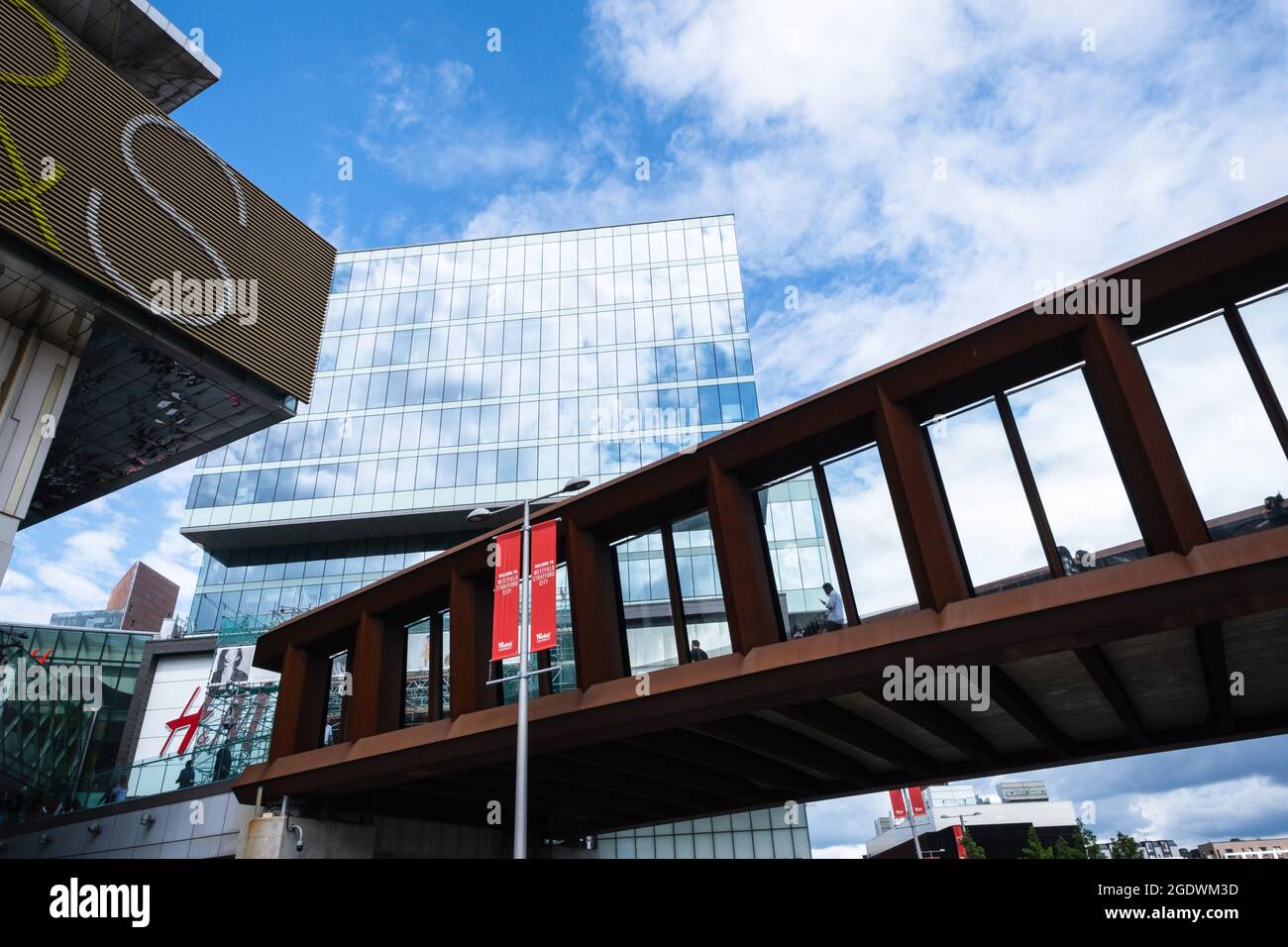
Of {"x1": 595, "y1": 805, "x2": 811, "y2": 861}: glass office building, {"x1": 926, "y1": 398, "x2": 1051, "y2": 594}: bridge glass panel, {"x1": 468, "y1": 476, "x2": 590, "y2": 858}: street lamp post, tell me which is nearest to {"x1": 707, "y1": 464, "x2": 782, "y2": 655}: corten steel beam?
{"x1": 468, "y1": 476, "x2": 590, "y2": 858}: street lamp post

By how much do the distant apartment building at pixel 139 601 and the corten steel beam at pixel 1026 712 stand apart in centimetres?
16722

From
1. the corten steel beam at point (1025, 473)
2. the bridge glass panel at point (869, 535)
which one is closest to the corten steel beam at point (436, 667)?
the bridge glass panel at point (869, 535)

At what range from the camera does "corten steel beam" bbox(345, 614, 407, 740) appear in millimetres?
20125

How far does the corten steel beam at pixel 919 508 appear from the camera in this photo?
41.7ft

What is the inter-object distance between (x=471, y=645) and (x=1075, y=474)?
523 inches

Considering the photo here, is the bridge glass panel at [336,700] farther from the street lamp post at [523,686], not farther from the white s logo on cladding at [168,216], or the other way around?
the white s logo on cladding at [168,216]

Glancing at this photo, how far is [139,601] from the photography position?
158m

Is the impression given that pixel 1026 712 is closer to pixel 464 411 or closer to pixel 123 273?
pixel 123 273

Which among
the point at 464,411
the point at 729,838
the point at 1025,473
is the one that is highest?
the point at 464,411

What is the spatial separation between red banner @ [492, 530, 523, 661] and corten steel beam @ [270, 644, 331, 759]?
31.4ft

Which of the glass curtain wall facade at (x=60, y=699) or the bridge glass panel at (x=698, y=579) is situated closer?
the bridge glass panel at (x=698, y=579)

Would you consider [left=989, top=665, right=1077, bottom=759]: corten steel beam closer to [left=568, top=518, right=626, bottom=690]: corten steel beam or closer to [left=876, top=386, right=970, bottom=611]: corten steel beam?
[left=876, top=386, right=970, bottom=611]: corten steel beam

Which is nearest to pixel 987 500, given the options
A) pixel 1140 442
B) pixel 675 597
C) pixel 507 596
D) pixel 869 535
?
pixel 869 535

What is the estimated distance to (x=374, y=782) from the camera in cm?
1992
